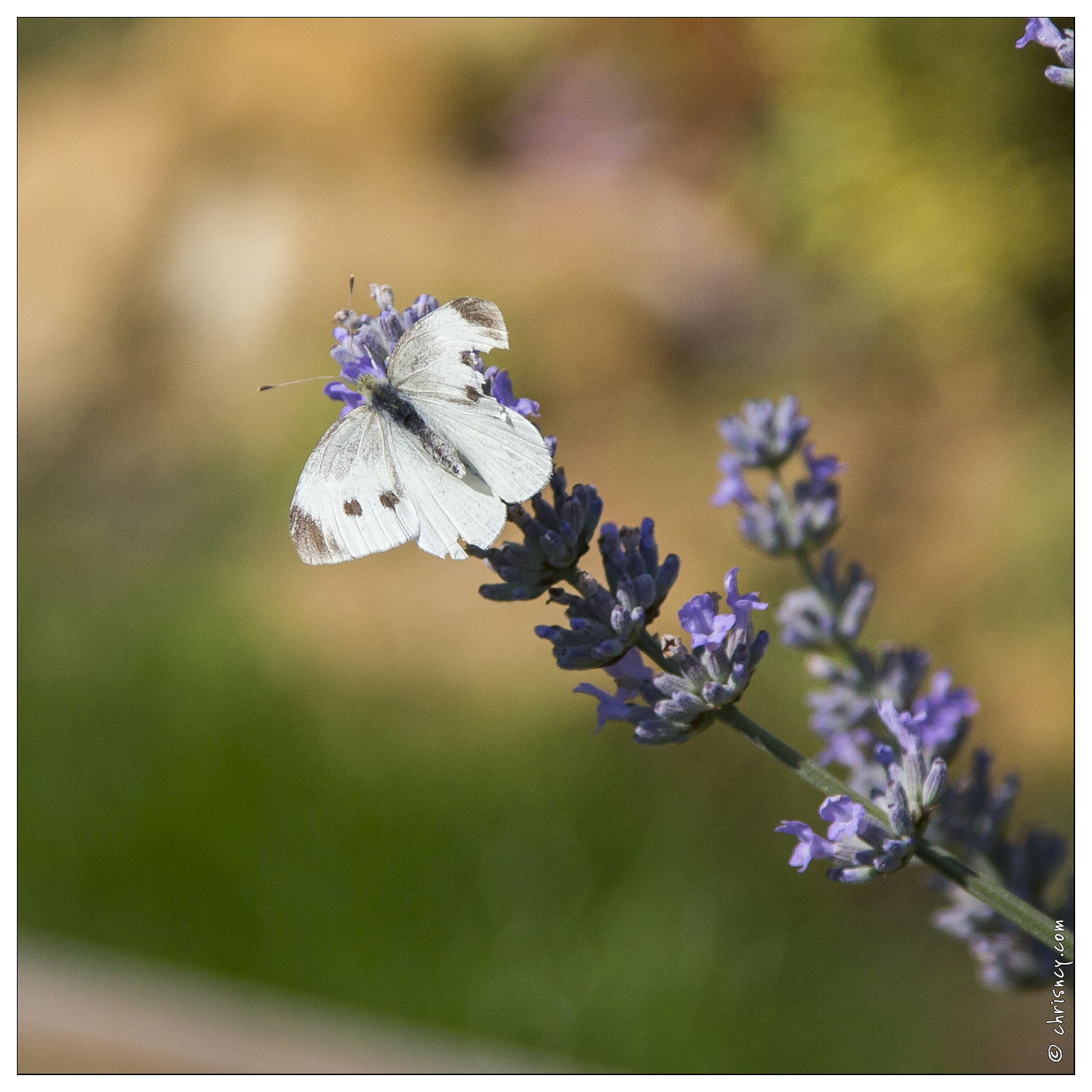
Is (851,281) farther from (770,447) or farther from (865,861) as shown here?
(865,861)

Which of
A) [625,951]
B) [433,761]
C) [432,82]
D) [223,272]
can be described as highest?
[432,82]

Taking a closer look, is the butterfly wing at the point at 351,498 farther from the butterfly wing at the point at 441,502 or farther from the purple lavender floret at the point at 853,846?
the purple lavender floret at the point at 853,846

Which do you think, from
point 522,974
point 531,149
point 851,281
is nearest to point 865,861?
point 522,974

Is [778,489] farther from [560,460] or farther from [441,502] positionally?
[560,460]

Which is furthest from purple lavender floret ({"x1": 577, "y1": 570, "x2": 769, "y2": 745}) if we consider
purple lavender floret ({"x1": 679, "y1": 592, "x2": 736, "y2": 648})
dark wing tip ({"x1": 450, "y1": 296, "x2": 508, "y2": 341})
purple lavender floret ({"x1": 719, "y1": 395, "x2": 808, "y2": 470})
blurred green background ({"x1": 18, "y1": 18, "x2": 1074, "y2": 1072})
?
blurred green background ({"x1": 18, "y1": 18, "x2": 1074, "y2": 1072})

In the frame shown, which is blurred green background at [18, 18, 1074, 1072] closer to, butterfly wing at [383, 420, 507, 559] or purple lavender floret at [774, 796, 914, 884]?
purple lavender floret at [774, 796, 914, 884]

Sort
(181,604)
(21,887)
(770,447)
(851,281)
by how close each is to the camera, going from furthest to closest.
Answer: (851,281) < (181,604) < (21,887) < (770,447)

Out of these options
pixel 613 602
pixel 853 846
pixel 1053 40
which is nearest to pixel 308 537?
pixel 613 602
